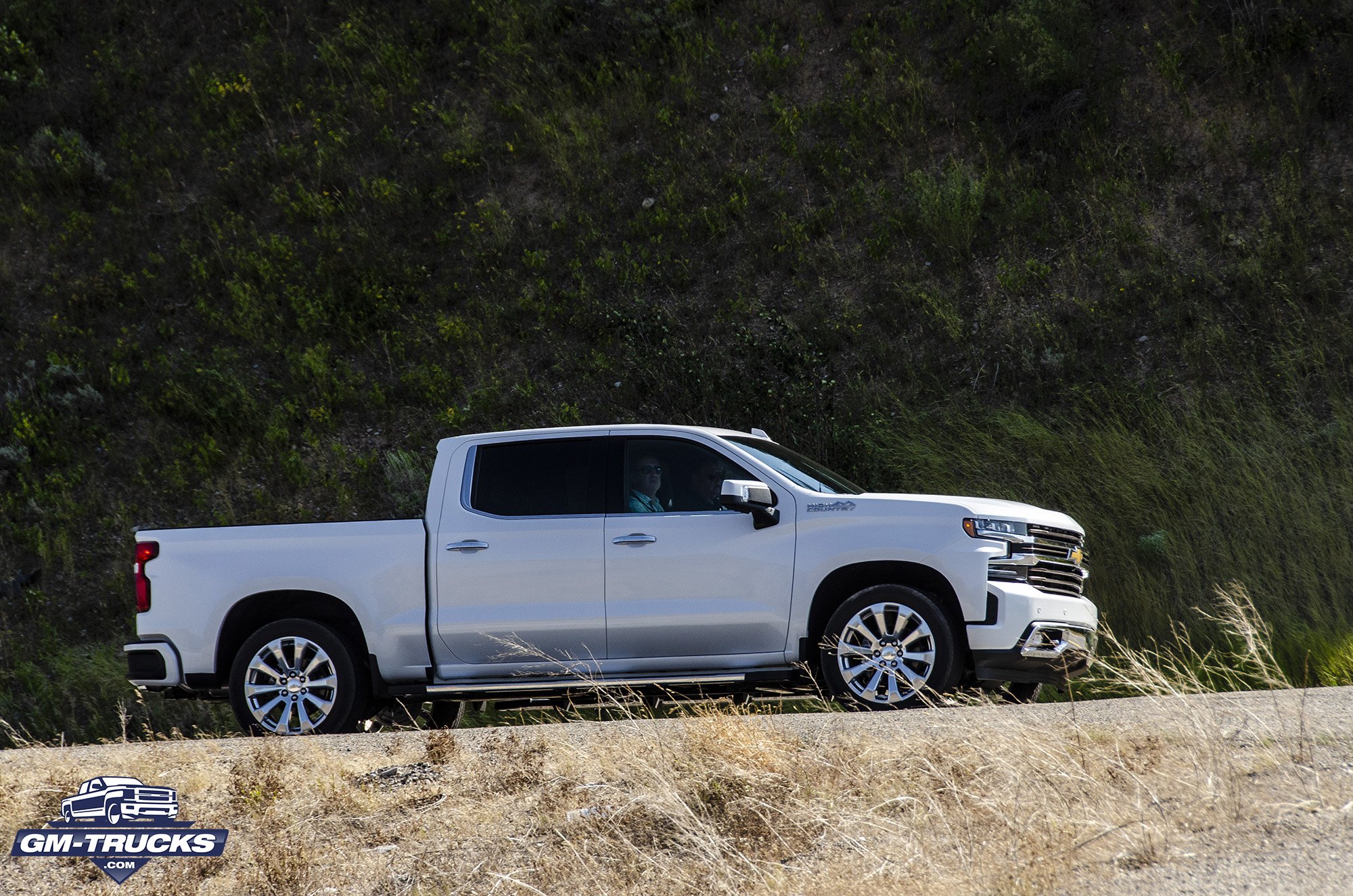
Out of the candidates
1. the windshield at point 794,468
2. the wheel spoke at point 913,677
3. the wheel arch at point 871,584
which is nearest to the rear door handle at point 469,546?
the windshield at point 794,468

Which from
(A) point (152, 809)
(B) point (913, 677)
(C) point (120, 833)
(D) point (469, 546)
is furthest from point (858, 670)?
(C) point (120, 833)

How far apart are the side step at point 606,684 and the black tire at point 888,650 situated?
304 millimetres

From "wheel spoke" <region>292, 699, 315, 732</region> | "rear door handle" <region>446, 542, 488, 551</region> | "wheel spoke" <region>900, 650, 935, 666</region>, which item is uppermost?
"rear door handle" <region>446, 542, 488, 551</region>

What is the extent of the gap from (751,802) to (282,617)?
3816mm

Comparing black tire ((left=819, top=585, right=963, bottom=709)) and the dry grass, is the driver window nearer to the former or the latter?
black tire ((left=819, top=585, right=963, bottom=709))

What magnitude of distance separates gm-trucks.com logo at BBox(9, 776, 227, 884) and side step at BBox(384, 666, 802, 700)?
174 centimetres

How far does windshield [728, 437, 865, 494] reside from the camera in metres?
7.43

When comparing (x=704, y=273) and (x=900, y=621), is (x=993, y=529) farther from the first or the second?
(x=704, y=273)

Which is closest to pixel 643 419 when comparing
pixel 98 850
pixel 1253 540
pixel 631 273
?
pixel 631 273

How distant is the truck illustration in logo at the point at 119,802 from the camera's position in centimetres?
559

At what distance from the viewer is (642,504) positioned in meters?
7.34

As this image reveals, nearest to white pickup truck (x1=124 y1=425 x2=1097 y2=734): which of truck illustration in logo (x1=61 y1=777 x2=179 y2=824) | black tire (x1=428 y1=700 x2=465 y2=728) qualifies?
black tire (x1=428 y1=700 x2=465 y2=728)

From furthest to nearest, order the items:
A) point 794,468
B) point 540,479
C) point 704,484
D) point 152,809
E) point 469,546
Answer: point 794,468
point 540,479
point 704,484
point 469,546
point 152,809

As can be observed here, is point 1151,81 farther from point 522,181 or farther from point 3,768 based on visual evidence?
point 3,768
